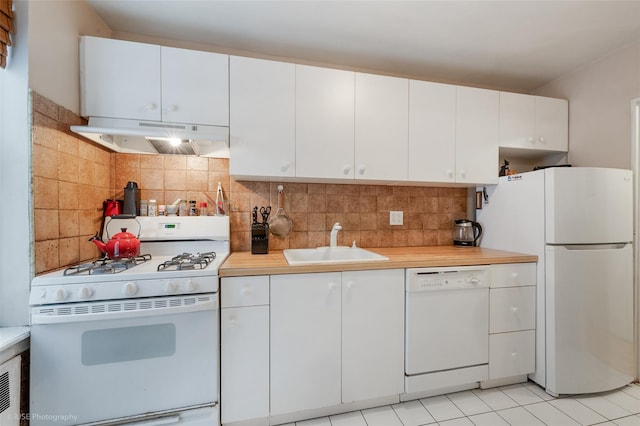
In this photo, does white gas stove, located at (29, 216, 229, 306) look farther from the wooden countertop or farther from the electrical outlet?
the electrical outlet

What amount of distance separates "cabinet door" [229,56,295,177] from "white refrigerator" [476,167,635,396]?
173 centimetres

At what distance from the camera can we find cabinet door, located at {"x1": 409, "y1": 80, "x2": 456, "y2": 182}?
1875 millimetres

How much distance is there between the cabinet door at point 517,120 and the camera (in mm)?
2053

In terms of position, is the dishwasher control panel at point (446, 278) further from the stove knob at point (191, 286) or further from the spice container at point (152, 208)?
the spice container at point (152, 208)

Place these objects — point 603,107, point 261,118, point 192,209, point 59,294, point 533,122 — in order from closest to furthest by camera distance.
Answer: point 59,294, point 261,118, point 192,209, point 603,107, point 533,122

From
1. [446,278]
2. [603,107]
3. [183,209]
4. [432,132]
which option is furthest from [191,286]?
[603,107]

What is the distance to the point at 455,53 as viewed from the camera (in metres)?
1.94

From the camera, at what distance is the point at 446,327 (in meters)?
1.65

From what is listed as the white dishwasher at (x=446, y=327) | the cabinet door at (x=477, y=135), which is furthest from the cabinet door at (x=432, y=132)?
the white dishwasher at (x=446, y=327)

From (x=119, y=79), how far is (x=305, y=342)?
71.4 inches

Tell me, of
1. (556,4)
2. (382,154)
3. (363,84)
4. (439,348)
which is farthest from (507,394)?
(556,4)

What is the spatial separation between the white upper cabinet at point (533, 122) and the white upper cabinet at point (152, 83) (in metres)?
2.10

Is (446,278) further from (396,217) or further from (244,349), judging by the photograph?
(244,349)

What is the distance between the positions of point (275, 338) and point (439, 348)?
1.04 metres
